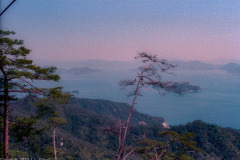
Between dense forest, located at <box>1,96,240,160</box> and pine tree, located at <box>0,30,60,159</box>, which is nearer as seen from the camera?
pine tree, located at <box>0,30,60,159</box>

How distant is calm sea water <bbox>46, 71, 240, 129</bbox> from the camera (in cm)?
2634

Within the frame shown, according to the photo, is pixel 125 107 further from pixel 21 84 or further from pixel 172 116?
pixel 21 84

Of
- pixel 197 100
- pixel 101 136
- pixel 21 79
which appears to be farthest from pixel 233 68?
pixel 21 79

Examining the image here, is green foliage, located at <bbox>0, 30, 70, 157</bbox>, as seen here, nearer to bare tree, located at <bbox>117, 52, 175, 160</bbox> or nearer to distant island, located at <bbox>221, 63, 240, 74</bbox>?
bare tree, located at <bbox>117, 52, 175, 160</bbox>

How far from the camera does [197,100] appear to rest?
106 feet

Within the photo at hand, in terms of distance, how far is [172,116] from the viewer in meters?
28.5

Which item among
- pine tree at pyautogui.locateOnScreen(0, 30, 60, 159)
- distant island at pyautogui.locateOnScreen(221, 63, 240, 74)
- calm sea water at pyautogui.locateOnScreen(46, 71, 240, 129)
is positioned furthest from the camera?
calm sea water at pyautogui.locateOnScreen(46, 71, 240, 129)

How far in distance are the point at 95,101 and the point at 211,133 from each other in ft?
65.6

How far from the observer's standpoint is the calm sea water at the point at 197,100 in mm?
26344

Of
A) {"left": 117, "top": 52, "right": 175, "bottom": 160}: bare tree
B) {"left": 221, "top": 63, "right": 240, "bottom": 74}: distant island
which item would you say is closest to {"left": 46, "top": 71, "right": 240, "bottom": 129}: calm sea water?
{"left": 221, "top": 63, "right": 240, "bottom": 74}: distant island

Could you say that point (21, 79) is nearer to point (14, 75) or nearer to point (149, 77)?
point (14, 75)

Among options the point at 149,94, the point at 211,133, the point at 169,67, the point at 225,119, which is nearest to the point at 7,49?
the point at 169,67

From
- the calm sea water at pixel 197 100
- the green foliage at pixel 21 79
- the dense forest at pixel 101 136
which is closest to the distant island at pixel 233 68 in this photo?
the calm sea water at pixel 197 100

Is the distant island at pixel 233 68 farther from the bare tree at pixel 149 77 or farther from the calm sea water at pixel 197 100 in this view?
the bare tree at pixel 149 77
